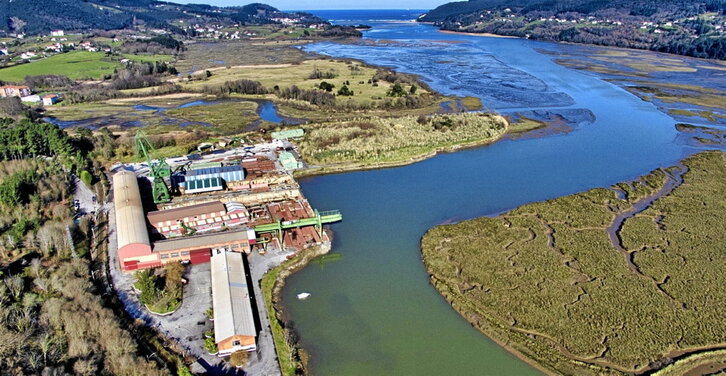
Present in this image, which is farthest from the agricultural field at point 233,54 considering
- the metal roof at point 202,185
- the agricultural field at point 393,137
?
the metal roof at point 202,185

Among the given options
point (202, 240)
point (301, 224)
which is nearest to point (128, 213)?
point (202, 240)

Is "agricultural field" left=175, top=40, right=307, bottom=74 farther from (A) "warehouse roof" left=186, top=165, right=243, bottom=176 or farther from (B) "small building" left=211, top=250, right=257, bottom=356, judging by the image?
(B) "small building" left=211, top=250, right=257, bottom=356

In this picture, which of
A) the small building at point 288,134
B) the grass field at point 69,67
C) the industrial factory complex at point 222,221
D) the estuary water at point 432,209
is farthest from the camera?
the grass field at point 69,67

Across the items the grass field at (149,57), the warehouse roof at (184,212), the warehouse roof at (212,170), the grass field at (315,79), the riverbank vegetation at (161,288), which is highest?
the grass field at (149,57)

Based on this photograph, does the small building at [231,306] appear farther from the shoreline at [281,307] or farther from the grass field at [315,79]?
the grass field at [315,79]

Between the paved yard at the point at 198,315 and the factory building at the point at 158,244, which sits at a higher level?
the factory building at the point at 158,244

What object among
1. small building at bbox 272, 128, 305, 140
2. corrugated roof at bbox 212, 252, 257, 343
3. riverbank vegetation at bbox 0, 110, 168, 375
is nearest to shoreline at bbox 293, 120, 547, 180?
small building at bbox 272, 128, 305, 140
